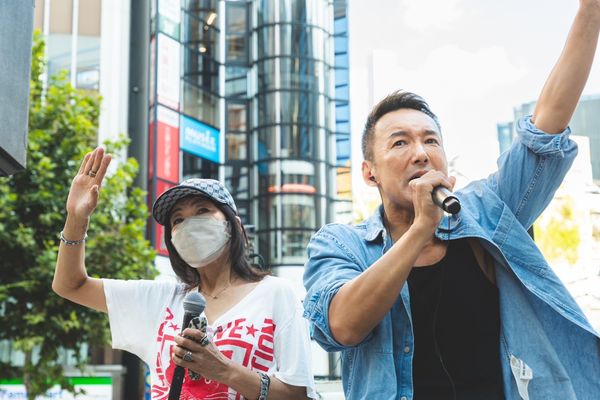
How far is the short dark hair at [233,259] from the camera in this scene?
3.01 meters

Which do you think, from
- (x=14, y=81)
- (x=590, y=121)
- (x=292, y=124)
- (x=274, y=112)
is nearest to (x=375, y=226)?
(x=14, y=81)

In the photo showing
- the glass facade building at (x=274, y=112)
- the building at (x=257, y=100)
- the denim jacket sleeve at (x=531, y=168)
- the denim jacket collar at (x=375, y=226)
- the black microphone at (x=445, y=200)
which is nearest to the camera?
the black microphone at (x=445, y=200)

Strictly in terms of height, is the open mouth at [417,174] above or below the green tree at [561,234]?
below

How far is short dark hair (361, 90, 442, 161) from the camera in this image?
2322mm

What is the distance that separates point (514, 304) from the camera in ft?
6.60

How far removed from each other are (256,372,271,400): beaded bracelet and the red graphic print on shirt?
0.25 ft

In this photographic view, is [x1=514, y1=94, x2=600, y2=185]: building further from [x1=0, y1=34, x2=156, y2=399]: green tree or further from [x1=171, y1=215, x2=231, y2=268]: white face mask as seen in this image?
[x1=0, y1=34, x2=156, y2=399]: green tree

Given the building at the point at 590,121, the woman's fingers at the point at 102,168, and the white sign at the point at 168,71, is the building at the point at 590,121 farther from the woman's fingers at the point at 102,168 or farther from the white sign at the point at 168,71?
the white sign at the point at 168,71

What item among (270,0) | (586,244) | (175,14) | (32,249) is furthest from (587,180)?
(270,0)

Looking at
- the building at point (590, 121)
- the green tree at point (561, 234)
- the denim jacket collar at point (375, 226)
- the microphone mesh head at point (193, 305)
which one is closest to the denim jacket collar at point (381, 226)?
the denim jacket collar at point (375, 226)

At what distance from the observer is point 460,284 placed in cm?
207

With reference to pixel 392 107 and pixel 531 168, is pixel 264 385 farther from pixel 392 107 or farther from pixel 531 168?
pixel 531 168

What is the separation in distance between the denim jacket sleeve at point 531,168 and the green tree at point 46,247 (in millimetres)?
10885

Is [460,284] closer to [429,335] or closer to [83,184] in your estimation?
[429,335]
